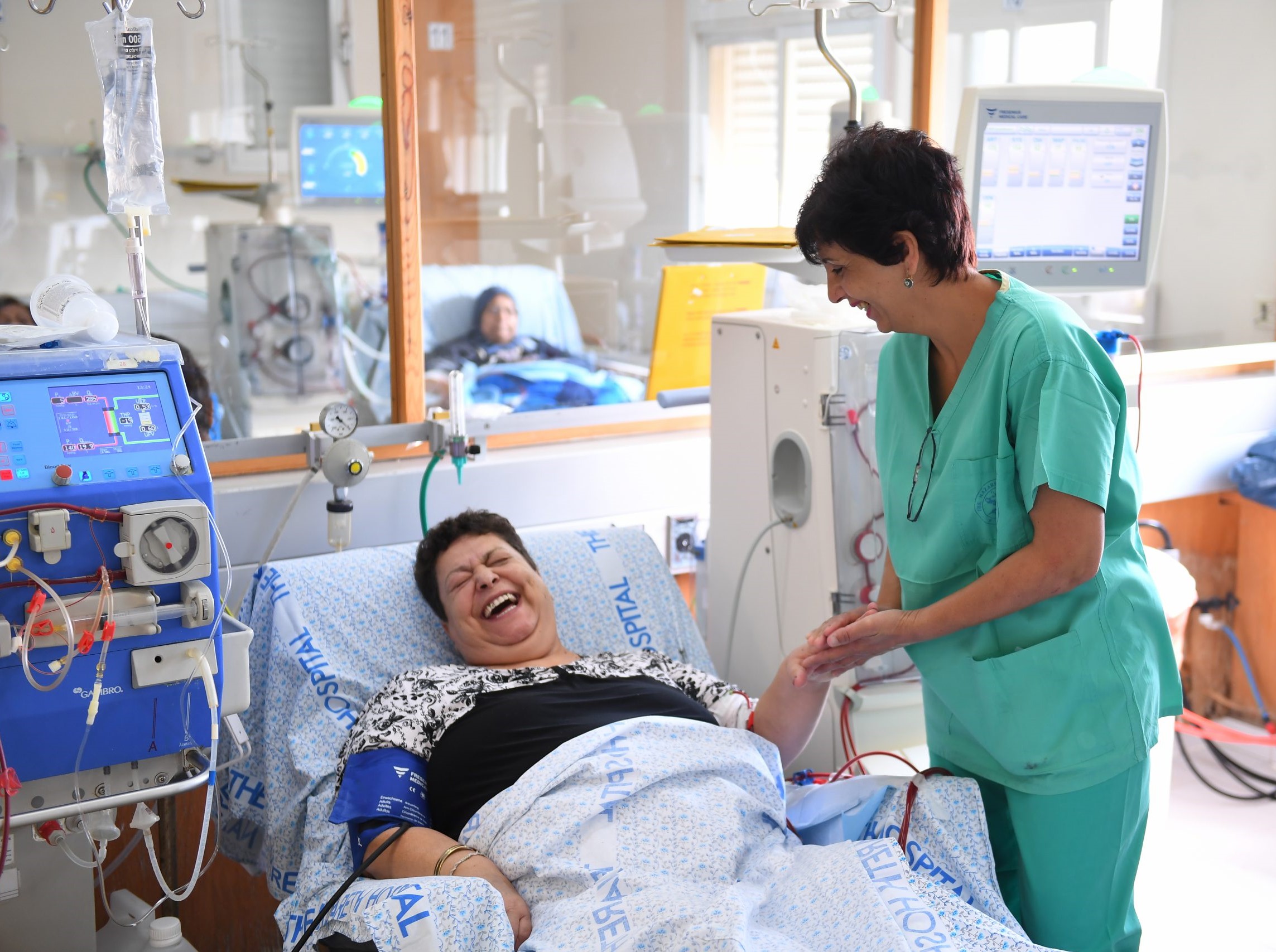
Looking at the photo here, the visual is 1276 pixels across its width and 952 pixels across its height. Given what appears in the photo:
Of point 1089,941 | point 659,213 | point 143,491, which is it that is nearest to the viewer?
point 143,491

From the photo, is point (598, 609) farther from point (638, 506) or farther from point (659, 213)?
point (659, 213)

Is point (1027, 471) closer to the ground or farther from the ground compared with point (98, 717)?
farther from the ground

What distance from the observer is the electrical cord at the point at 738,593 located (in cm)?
220

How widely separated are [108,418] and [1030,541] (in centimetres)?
115

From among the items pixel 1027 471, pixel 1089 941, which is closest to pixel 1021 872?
pixel 1089 941

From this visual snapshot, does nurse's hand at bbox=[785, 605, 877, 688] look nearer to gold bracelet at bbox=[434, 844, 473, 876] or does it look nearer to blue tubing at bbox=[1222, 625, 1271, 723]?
gold bracelet at bbox=[434, 844, 473, 876]

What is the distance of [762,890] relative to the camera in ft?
4.91

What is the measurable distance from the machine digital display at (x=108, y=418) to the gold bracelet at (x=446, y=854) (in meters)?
0.63

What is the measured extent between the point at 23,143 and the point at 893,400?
3394mm

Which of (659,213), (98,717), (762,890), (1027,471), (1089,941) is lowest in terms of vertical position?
(1089,941)

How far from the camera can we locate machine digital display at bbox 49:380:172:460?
4.26 feet

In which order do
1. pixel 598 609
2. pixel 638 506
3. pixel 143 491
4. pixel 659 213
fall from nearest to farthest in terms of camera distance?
pixel 143 491 < pixel 598 609 < pixel 638 506 < pixel 659 213

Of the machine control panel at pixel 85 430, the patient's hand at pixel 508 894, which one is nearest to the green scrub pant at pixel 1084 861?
the patient's hand at pixel 508 894

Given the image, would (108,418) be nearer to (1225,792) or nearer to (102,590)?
(102,590)
